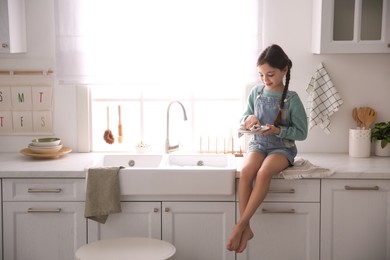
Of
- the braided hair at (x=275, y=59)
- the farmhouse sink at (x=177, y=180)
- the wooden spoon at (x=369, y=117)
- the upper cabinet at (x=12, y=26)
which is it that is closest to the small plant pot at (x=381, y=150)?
the wooden spoon at (x=369, y=117)

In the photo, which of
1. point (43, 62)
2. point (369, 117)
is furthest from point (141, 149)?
point (369, 117)

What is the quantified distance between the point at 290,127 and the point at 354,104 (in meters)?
0.75

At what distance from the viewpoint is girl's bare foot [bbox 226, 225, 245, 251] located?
3.71 metres

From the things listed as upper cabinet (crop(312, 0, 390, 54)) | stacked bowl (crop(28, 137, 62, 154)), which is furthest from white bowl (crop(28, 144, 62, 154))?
upper cabinet (crop(312, 0, 390, 54))

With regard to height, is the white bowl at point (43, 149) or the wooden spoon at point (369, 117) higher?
the wooden spoon at point (369, 117)

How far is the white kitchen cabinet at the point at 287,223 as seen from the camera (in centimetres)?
390

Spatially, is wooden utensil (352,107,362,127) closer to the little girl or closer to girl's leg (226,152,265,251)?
the little girl

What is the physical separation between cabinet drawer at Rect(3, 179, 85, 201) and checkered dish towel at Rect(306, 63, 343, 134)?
4.74 ft

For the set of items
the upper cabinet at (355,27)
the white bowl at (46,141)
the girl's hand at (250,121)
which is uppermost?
the upper cabinet at (355,27)

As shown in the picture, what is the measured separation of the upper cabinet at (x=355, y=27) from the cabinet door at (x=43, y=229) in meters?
1.67

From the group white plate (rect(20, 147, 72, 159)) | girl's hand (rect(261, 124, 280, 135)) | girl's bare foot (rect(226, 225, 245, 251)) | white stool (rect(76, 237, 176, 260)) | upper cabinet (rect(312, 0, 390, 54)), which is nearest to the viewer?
white stool (rect(76, 237, 176, 260))

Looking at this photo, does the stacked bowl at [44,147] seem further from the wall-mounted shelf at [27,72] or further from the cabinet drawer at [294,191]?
the cabinet drawer at [294,191]

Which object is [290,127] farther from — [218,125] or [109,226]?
[109,226]

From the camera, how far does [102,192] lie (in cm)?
386
